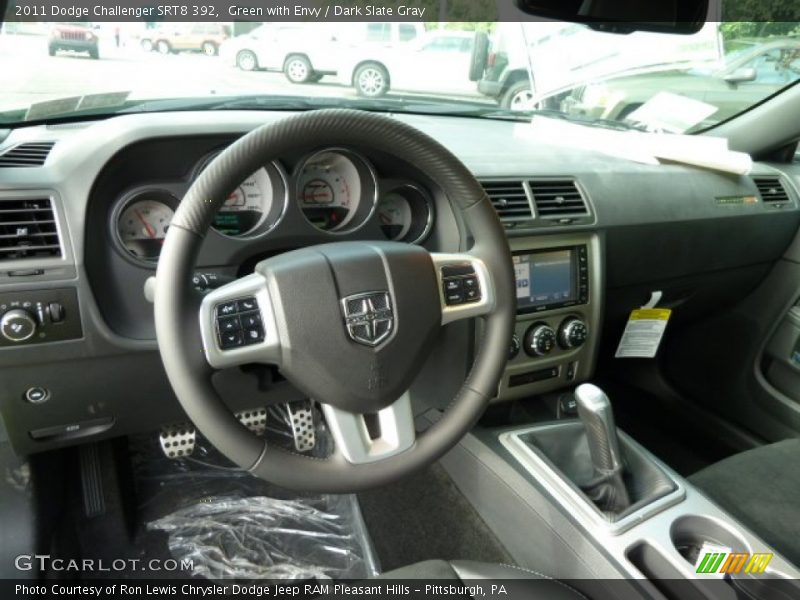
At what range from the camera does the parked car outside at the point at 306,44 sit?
66.7 inches

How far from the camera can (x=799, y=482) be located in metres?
1.57

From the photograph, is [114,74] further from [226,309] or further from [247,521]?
[247,521]

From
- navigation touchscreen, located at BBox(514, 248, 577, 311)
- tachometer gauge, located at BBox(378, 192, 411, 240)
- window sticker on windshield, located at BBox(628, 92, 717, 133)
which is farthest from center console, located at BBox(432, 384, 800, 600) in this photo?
→ window sticker on windshield, located at BBox(628, 92, 717, 133)

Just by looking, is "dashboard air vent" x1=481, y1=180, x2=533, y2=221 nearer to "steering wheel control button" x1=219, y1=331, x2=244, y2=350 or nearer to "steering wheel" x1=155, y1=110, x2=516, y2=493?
"steering wheel" x1=155, y1=110, x2=516, y2=493

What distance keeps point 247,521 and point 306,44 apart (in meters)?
1.46

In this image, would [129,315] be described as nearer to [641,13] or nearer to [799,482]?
[641,13]

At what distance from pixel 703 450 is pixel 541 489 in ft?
4.64

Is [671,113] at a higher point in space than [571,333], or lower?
higher

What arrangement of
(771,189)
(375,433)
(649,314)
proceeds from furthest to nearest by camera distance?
(771,189) → (649,314) → (375,433)

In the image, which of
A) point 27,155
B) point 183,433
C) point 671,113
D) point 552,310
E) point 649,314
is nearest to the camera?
point 27,155

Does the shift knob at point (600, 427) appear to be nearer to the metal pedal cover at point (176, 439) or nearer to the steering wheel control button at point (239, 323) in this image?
the steering wheel control button at point (239, 323)

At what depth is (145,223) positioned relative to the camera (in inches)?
52.7

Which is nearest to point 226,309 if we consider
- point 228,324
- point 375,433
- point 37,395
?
point 228,324

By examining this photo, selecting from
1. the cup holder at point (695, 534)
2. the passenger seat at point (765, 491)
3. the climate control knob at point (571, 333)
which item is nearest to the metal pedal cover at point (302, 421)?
the climate control knob at point (571, 333)
